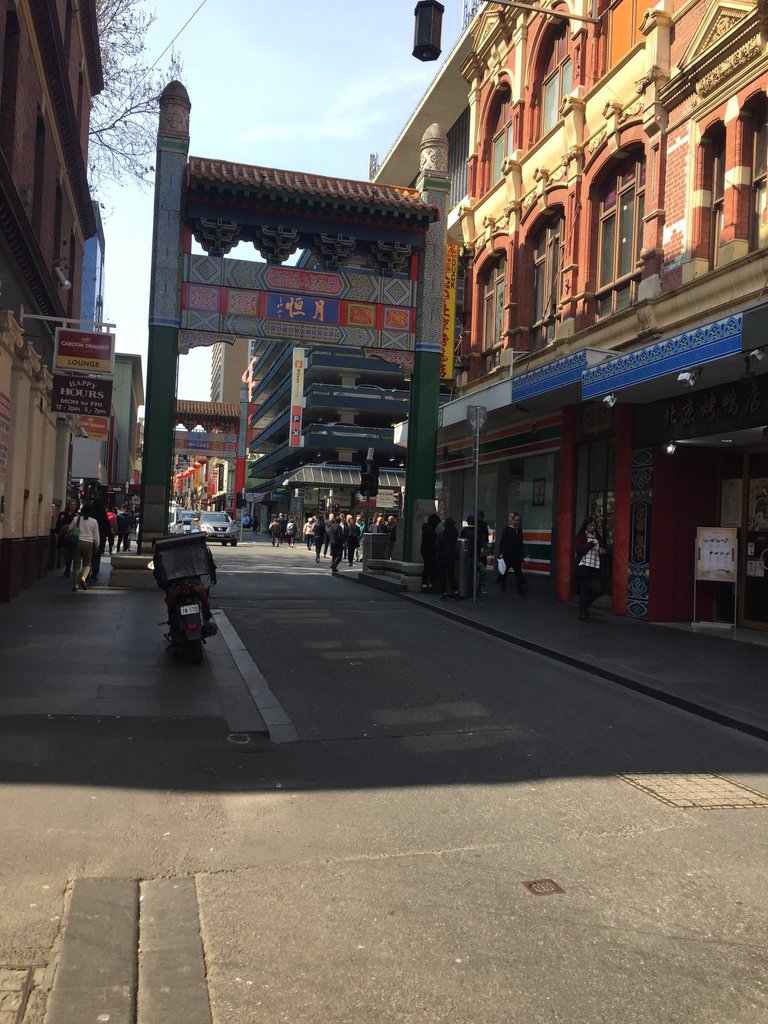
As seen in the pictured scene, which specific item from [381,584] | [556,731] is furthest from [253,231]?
[556,731]

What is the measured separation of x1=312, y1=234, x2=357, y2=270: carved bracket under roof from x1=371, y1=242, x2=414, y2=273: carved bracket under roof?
519mm

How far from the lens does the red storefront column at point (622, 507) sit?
14555 mm

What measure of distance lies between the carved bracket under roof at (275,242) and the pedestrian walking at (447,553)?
22.4 feet

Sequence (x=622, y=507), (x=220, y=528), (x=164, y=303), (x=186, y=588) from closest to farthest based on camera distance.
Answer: (x=186, y=588) < (x=622, y=507) < (x=164, y=303) < (x=220, y=528)

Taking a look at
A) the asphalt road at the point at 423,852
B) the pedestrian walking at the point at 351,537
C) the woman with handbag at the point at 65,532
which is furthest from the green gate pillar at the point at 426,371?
the asphalt road at the point at 423,852

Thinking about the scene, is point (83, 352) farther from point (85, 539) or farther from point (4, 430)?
point (85, 539)

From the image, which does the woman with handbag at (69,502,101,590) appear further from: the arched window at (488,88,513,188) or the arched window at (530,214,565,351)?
the arched window at (488,88,513,188)

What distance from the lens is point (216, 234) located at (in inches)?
709

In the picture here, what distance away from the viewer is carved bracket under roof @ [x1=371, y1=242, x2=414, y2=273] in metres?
18.8

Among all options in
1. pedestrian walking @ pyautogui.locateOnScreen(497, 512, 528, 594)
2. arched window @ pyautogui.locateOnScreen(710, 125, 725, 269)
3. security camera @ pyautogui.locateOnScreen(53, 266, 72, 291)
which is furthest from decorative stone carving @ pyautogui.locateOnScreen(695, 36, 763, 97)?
security camera @ pyautogui.locateOnScreen(53, 266, 72, 291)

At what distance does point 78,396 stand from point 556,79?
479 inches

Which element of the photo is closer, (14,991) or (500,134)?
(14,991)

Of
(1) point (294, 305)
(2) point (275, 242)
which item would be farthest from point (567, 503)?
(2) point (275, 242)

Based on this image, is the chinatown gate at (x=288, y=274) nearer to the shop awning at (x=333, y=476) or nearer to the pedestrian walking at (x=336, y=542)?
the pedestrian walking at (x=336, y=542)
